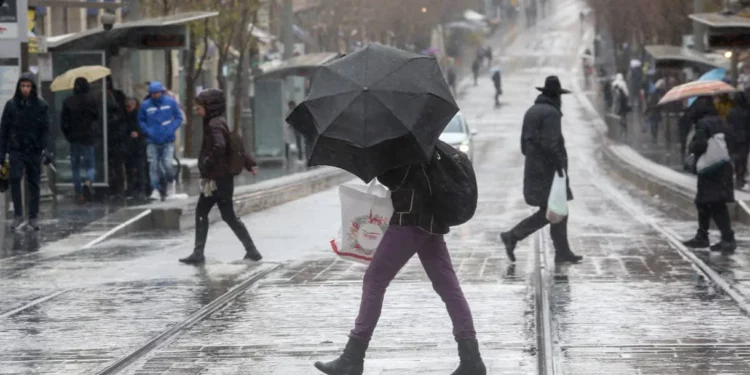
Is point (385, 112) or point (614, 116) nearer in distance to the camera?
point (385, 112)

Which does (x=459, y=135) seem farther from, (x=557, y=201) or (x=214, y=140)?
(x=214, y=140)

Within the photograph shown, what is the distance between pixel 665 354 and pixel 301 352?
208cm

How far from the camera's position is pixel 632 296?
11266mm

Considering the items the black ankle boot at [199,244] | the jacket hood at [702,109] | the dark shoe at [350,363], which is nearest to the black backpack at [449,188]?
the dark shoe at [350,363]

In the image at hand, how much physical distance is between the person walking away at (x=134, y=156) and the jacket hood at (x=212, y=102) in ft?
27.3

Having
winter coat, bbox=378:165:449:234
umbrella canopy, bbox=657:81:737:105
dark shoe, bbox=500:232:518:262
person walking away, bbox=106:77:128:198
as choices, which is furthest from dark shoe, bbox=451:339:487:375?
person walking away, bbox=106:77:128:198

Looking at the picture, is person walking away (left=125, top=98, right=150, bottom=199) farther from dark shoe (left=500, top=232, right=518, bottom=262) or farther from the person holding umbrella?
the person holding umbrella

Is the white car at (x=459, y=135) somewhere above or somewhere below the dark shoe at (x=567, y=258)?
below

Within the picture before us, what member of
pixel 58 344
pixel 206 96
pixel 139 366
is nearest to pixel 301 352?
pixel 139 366

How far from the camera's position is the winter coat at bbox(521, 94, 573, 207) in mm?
13367

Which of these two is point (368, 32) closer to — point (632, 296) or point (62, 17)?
point (62, 17)

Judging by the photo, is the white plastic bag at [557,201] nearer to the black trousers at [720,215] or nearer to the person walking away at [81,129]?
the black trousers at [720,215]

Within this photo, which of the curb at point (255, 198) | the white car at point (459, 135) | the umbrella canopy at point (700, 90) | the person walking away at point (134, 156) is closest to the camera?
the umbrella canopy at point (700, 90)

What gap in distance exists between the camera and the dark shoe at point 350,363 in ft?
25.7
